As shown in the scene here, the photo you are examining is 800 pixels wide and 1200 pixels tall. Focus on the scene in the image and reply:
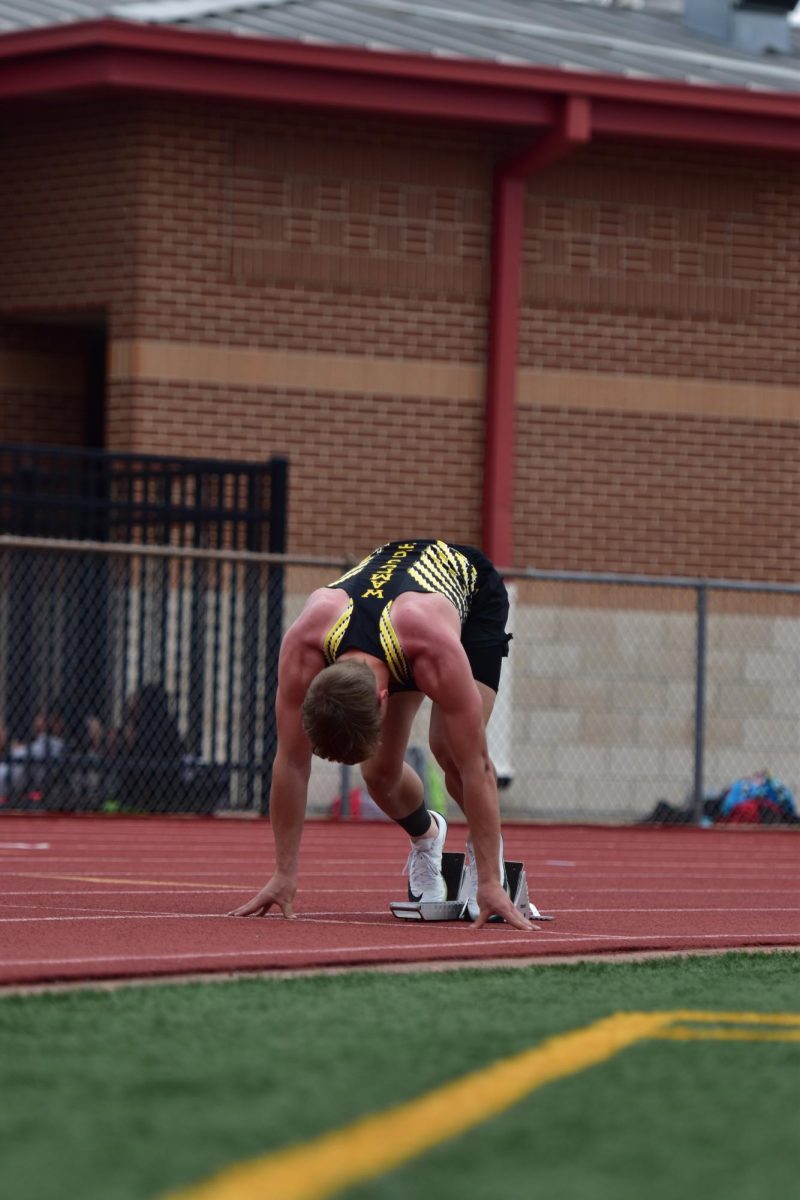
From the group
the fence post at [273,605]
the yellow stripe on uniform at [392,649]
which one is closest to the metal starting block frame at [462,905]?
the yellow stripe on uniform at [392,649]

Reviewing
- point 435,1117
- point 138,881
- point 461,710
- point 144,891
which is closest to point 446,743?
point 461,710

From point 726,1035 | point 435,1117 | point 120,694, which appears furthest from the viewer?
point 120,694

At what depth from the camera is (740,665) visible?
21.3m

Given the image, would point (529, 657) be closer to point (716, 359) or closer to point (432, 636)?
point (716, 359)

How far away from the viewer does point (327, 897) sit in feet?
31.6

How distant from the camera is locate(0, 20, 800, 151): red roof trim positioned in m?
19.0

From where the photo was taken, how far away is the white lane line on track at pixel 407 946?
633 cm

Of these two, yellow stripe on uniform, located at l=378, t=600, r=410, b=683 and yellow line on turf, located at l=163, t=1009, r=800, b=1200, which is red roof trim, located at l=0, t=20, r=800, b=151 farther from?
yellow line on turf, located at l=163, t=1009, r=800, b=1200

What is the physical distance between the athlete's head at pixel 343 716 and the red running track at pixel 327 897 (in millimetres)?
650

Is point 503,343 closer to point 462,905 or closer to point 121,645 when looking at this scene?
point 121,645

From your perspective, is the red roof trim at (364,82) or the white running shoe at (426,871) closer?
the white running shoe at (426,871)

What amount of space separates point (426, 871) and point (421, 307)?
1244cm

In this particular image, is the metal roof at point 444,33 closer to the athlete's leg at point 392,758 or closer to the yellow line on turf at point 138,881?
the yellow line on turf at point 138,881

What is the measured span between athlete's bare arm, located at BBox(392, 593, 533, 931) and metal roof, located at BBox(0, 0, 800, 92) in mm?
12679
